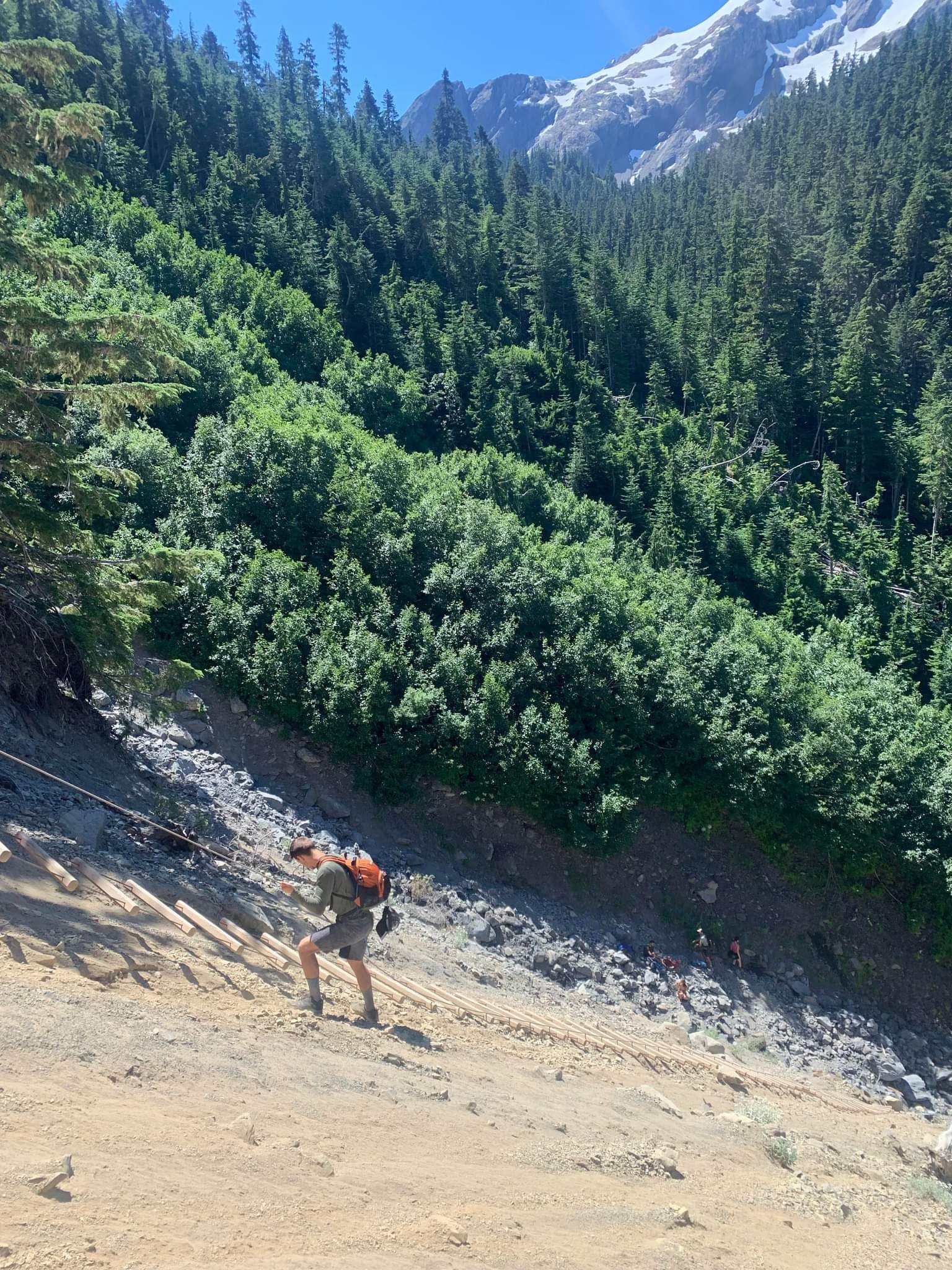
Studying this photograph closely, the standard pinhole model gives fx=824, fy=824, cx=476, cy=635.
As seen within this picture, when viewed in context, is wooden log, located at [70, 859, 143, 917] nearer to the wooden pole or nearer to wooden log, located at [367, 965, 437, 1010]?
the wooden pole

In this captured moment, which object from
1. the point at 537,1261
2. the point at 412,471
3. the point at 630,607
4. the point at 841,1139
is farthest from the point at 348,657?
the point at 537,1261

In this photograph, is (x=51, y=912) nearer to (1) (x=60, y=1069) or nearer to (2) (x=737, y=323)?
(1) (x=60, y=1069)

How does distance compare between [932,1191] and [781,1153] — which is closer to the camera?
[781,1153]

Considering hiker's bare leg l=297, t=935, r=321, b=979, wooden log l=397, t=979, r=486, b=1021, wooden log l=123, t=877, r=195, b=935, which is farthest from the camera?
wooden log l=397, t=979, r=486, b=1021

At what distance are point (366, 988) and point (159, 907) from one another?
7.79 ft

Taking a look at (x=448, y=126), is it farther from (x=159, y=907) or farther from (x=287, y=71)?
(x=159, y=907)

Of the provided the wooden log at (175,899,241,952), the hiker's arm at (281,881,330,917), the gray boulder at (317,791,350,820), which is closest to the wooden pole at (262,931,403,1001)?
the wooden log at (175,899,241,952)

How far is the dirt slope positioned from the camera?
4605 millimetres

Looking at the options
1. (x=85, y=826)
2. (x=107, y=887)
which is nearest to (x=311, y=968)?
(x=107, y=887)

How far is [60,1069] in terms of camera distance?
558 cm

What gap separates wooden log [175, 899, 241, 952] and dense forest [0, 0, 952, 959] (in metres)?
4.74

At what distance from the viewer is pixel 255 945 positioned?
31.0 feet

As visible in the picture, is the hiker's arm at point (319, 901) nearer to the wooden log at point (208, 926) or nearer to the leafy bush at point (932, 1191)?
the wooden log at point (208, 926)

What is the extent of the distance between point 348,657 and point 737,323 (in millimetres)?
50785
